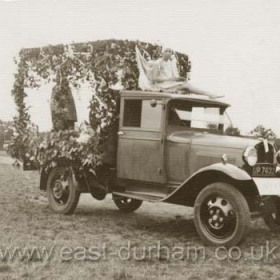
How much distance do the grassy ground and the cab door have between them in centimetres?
74

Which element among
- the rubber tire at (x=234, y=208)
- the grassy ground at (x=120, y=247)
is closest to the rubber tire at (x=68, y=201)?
the grassy ground at (x=120, y=247)

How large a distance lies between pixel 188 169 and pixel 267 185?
1.03 meters

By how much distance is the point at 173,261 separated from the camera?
5.10m

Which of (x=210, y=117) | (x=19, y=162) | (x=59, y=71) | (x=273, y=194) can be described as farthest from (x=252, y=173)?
(x=19, y=162)

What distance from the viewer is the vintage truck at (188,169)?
600 centimetres

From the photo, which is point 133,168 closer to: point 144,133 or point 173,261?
point 144,133

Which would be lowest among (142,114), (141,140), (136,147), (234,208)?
(234,208)

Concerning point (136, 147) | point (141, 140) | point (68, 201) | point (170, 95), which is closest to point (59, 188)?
point (68, 201)

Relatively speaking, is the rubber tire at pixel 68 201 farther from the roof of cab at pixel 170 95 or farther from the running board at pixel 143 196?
the roof of cab at pixel 170 95

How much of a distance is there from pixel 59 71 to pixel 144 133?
1823 millimetres

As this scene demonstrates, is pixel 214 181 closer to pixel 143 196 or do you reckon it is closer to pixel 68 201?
pixel 143 196

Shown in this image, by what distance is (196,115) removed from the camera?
7285 millimetres

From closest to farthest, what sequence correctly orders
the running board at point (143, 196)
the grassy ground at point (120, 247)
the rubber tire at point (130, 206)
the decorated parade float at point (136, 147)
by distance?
the grassy ground at point (120, 247) < the decorated parade float at point (136, 147) < the running board at point (143, 196) < the rubber tire at point (130, 206)

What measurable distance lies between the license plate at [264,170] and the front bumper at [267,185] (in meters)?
0.09
